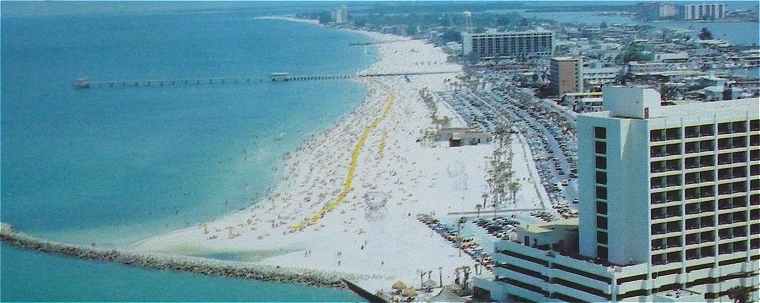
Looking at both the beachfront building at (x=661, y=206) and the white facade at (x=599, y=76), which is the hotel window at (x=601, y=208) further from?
the white facade at (x=599, y=76)

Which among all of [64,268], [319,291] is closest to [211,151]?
[64,268]

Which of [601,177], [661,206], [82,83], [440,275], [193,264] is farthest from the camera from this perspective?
[82,83]

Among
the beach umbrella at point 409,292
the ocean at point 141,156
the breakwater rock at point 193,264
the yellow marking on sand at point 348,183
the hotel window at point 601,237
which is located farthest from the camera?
the yellow marking on sand at point 348,183

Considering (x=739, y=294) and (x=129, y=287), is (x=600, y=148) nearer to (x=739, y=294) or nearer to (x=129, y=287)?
(x=739, y=294)

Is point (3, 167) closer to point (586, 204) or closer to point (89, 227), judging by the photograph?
point (89, 227)

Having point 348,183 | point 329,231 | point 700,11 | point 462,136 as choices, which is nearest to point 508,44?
point 462,136

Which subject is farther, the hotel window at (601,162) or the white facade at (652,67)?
the white facade at (652,67)

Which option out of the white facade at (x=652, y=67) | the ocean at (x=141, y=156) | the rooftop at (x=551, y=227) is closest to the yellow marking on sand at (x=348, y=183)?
the ocean at (x=141, y=156)
